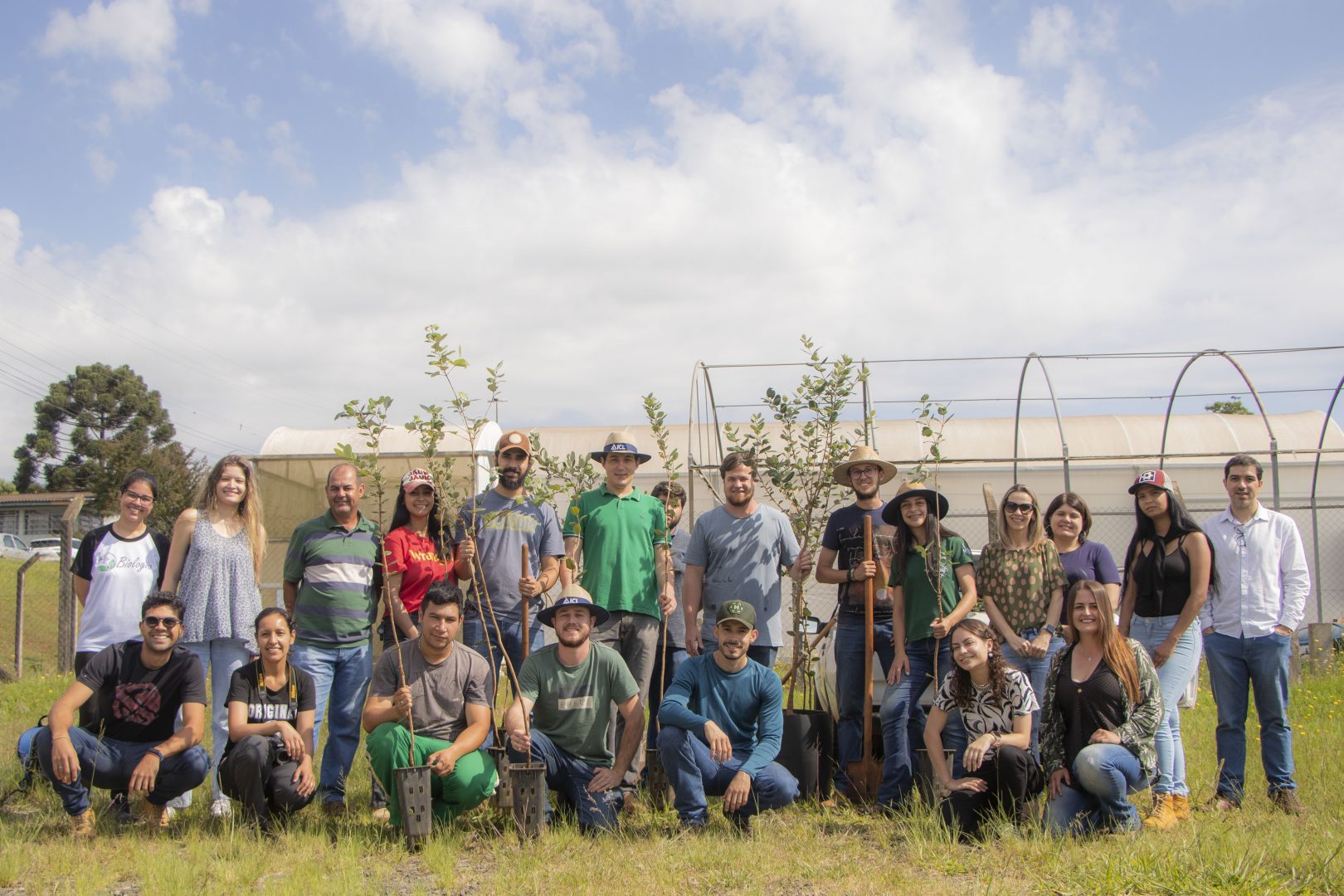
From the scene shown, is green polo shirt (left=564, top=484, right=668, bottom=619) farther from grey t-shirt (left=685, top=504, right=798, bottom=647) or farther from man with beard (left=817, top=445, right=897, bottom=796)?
man with beard (left=817, top=445, right=897, bottom=796)

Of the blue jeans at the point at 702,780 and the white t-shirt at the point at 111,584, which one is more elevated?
the white t-shirt at the point at 111,584

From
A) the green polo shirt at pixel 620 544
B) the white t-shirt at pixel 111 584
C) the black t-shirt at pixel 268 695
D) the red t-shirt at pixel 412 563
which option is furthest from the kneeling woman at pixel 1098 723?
the white t-shirt at pixel 111 584

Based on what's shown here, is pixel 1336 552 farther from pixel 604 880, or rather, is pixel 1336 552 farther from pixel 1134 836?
pixel 604 880

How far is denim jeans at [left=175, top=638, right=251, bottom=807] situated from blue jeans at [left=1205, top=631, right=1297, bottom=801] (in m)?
5.08

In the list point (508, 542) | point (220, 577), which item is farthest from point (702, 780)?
point (220, 577)

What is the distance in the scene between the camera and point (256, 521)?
18.2 feet

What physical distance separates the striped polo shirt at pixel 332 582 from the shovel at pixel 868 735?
8.66 feet

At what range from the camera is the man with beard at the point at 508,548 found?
223 inches

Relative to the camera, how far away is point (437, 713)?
499cm

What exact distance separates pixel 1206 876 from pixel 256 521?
4.72 metres

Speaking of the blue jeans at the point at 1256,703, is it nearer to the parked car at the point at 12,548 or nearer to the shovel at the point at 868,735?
the shovel at the point at 868,735

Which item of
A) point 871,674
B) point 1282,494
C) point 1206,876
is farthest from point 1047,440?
point 1206,876

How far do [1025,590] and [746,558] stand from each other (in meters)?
1.49

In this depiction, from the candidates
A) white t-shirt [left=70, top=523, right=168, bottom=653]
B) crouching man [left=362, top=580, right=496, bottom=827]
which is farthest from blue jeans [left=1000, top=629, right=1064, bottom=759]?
white t-shirt [left=70, top=523, right=168, bottom=653]
